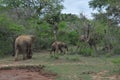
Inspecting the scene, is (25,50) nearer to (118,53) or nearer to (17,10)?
(118,53)

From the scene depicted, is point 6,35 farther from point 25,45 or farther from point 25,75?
point 25,75

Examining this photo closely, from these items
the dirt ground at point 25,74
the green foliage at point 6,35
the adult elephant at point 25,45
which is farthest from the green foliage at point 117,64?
the green foliage at point 6,35

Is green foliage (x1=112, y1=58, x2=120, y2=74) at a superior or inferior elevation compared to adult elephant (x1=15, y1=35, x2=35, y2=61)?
inferior

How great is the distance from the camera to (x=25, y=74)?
1509 centimetres

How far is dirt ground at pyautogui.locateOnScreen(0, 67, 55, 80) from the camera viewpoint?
14168 mm

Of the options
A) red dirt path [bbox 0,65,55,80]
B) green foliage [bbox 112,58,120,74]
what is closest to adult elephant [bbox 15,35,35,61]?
red dirt path [bbox 0,65,55,80]

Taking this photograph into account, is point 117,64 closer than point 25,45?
Yes

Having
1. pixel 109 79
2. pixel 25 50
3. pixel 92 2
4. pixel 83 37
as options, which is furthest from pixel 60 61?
pixel 92 2

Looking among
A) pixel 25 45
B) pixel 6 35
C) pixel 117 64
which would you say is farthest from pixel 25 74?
pixel 6 35

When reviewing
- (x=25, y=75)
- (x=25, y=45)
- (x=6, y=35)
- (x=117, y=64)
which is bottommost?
(x=25, y=75)

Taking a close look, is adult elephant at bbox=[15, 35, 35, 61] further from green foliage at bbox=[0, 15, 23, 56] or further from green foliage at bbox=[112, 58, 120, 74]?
green foliage at bbox=[112, 58, 120, 74]

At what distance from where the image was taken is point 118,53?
25.7 meters

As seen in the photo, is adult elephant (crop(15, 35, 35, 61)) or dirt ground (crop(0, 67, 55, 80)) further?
adult elephant (crop(15, 35, 35, 61))

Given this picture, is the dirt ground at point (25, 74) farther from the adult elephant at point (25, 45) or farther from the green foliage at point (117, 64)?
the adult elephant at point (25, 45)
